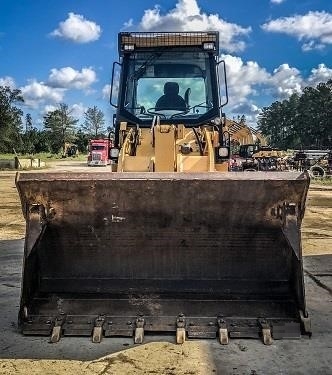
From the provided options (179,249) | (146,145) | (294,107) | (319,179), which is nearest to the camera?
(179,249)

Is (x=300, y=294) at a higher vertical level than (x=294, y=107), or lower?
lower

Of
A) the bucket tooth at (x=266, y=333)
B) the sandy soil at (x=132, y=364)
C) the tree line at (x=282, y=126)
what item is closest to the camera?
the sandy soil at (x=132, y=364)

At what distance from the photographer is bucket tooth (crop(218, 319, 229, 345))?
4026mm

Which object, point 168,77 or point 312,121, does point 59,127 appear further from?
point 168,77

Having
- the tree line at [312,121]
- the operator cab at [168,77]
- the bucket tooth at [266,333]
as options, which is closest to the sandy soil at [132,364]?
the bucket tooth at [266,333]

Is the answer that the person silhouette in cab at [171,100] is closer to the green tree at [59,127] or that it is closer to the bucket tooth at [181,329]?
the bucket tooth at [181,329]

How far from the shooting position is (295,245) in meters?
4.09

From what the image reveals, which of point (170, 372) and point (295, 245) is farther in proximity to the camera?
point (295, 245)

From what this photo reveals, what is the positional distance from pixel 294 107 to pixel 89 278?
98736 millimetres

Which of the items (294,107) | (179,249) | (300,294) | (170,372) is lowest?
(170,372)

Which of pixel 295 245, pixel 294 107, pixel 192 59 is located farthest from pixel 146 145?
pixel 294 107

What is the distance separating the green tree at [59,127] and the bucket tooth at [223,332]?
264 ft

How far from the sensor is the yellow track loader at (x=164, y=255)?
412 cm

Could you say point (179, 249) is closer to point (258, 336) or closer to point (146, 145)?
point (258, 336)
